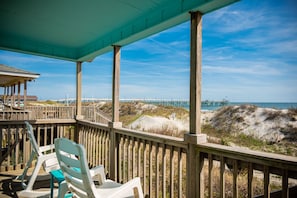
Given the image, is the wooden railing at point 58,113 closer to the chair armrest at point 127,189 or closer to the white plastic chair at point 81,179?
the white plastic chair at point 81,179

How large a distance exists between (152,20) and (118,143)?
75.5 inches

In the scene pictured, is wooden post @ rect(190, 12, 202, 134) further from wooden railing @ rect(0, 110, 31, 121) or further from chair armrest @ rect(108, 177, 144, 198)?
wooden railing @ rect(0, 110, 31, 121)

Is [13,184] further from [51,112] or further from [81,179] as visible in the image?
[51,112]

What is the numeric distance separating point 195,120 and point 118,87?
1756 mm

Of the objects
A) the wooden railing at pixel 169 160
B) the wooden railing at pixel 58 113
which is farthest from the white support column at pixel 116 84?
the wooden railing at pixel 58 113

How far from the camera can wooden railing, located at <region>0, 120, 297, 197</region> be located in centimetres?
155

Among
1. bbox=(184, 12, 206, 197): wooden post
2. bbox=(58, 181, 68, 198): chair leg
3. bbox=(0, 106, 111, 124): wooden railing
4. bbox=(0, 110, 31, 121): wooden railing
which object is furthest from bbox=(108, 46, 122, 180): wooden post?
bbox=(0, 106, 111, 124): wooden railing

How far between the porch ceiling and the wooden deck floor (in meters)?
2.36

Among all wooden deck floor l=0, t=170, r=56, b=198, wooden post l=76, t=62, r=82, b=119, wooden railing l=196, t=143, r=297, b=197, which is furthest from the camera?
wooden post l=76, t=62, r=82, b=119

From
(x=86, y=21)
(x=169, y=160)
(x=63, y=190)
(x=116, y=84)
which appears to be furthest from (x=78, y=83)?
(x=63, y=190)

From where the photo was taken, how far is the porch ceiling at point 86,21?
8.19ft

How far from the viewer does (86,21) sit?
124 inches

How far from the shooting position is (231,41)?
28.3m

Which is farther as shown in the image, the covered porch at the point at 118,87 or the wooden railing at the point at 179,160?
the covered porch at the point at 118,87
